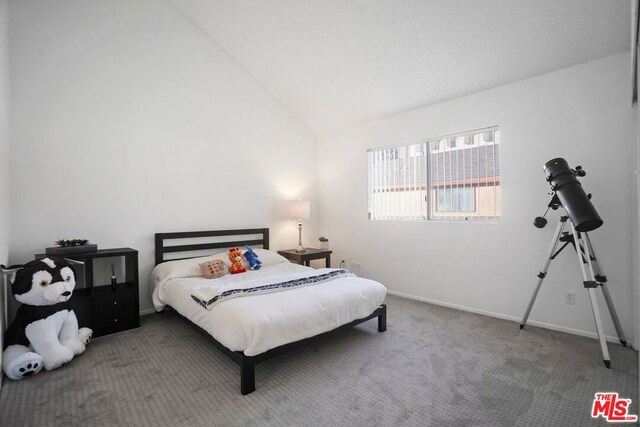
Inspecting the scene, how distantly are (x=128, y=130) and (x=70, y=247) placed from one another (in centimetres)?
141

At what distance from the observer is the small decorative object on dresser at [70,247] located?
2.87m

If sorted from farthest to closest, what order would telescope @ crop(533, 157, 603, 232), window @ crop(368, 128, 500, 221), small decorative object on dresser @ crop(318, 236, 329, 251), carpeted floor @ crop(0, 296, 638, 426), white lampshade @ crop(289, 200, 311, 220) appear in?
small decorative object on dresser @ crop(318, 236, 329, 251), white lampshade @ crop(289, 200, 311, 220), window @ crop(368, 128, 500, 221), telescope @ crop(533, 157, 603, 232), carpeted floor @ crop(0, 296, 638, 426)

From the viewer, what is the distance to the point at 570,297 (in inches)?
119

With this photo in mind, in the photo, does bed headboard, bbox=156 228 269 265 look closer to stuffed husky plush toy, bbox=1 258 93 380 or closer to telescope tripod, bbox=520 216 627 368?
stuffed husky plush toy, bbox=1 258 93 380

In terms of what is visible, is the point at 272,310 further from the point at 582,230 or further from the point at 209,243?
the point at 582,230

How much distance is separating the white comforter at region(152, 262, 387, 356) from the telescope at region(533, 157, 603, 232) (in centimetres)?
168

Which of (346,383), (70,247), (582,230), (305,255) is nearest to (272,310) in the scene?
(346,383)

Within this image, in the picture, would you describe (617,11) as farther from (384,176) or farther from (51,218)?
(51,218)

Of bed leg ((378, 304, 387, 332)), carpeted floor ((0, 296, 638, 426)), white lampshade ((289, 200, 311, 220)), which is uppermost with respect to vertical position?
white lampshade ((289, 200, 311, 220))

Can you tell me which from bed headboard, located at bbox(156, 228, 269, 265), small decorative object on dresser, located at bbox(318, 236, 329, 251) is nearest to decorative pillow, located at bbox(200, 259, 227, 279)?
bed headboard, located at bbox(156, 228, 269, 265)

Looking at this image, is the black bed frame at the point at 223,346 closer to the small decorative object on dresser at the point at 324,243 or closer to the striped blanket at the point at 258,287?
the striped blanket at the point at 258,287

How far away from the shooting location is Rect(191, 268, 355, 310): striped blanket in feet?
8.45

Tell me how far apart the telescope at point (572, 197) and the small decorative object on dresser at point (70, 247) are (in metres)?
4.20

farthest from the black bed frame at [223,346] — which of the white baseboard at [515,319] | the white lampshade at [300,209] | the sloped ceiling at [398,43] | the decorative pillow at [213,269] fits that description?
the sloped ceiling at [398,43]
